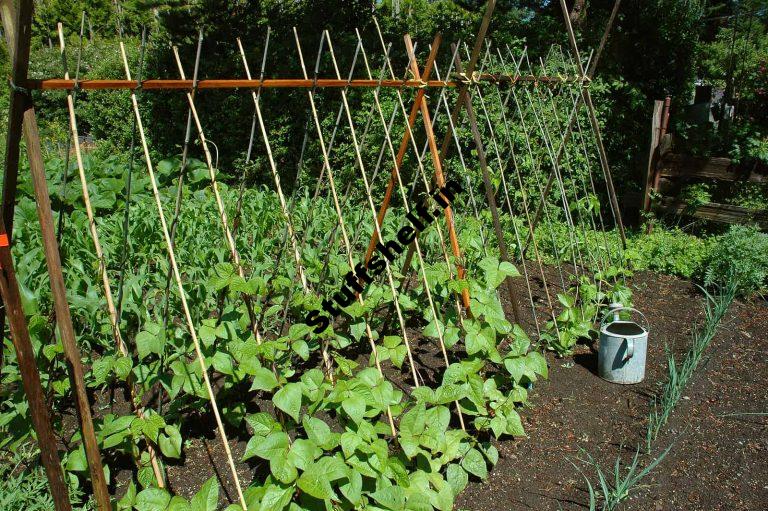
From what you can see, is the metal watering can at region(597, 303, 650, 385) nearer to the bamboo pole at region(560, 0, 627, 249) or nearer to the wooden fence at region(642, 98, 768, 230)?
the bamboo pole at region(560, 0, 627, 249)

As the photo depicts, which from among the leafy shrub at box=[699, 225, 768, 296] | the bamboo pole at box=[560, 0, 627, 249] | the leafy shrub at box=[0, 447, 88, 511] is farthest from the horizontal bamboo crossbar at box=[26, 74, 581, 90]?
the leafy shrub at box=[699, 225, 768, 296]

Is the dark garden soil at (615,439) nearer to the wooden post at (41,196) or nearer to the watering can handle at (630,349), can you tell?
the watering can handle at (630,349)

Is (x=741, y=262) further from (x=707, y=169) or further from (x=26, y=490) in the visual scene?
(x=26, y=490)

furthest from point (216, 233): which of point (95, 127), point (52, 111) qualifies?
point (52, 111)

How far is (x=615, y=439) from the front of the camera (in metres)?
2.79

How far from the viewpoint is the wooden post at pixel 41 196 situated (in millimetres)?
1449

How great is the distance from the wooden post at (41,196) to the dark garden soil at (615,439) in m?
0.62

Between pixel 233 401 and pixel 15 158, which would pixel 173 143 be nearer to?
pixel 233 401

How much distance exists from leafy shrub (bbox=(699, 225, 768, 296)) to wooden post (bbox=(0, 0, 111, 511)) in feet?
14.9

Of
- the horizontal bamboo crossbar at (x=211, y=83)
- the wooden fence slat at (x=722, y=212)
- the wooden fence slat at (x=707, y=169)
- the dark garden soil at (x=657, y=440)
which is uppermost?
the horizontal bamboo crossbar at (x=211, y=83)

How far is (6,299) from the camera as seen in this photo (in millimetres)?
1469

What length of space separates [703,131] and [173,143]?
705 cm

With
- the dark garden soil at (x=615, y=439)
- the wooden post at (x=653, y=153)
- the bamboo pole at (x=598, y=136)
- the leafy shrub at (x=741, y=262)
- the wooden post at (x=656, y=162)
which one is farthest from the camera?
the wooden post at (x=656, y=162)

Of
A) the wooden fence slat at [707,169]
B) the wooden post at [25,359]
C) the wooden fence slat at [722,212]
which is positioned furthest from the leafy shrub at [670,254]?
the wooden post at [25,359]
